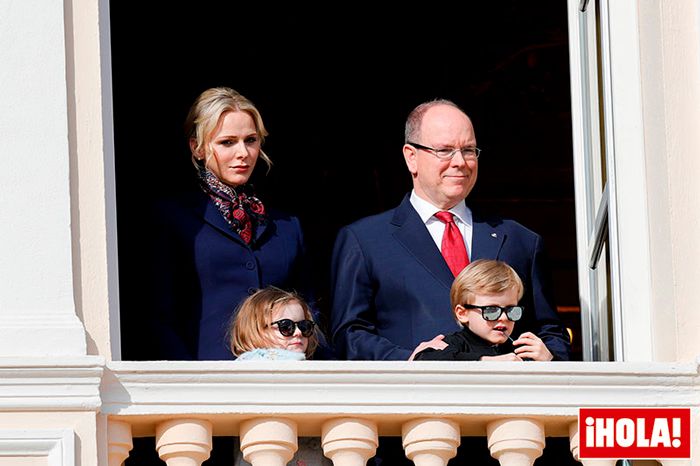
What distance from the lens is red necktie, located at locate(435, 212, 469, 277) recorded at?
23.9ft

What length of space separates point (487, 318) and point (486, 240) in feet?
1.84

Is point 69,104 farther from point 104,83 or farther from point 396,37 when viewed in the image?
point 396,37

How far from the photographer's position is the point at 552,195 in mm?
11617

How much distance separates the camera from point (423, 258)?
725 centimetres

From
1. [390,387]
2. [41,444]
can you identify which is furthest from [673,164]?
[41,444]

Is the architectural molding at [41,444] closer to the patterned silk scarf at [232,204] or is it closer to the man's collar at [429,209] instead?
the patterned silk scarf at [232,204]

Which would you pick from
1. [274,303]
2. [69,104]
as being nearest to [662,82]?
[274,303]

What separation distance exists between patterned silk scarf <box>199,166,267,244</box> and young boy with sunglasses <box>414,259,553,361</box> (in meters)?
0.77

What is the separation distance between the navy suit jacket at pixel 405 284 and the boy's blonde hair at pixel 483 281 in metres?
0.20

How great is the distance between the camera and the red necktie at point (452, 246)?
23.9ft

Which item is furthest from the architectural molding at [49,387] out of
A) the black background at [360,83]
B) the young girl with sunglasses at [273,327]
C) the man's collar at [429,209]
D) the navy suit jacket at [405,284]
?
the black background at [360,83]

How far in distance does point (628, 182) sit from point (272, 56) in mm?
4123

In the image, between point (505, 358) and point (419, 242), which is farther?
point (419, 242)

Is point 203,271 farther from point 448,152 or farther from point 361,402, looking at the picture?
point 361,402
